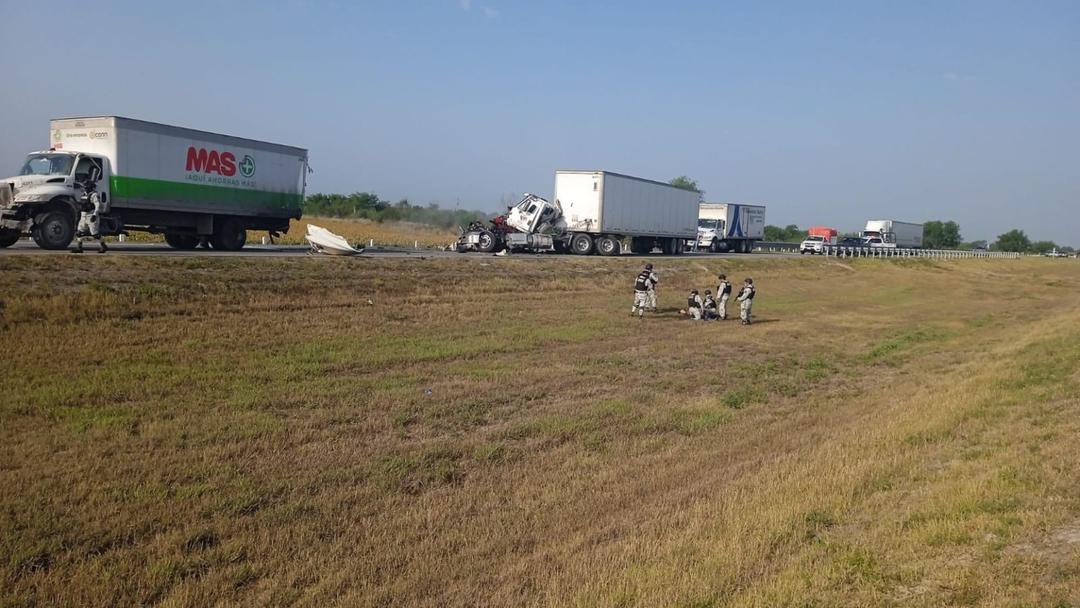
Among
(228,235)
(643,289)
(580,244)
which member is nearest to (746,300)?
(643,289)

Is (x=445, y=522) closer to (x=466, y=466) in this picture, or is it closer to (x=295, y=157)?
(x=466, y=466)

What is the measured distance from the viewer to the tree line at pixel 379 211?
132 feet

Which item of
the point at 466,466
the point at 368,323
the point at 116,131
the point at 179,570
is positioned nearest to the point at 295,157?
the point at 116,131

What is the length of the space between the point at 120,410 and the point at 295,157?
20264mm

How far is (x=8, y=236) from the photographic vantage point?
19562 millimetres

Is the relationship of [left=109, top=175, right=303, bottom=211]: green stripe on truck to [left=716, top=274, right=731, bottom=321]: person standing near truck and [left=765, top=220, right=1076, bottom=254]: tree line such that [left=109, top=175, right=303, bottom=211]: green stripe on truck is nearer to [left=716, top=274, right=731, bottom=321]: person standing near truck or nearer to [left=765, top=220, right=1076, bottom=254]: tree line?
[left=716, top=274, right=731, bottom=321]: person standing near truck

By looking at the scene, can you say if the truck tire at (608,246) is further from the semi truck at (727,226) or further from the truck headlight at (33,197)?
the truck headlight at (33,197)

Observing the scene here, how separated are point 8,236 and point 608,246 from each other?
90.3 ft

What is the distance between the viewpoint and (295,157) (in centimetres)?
2828

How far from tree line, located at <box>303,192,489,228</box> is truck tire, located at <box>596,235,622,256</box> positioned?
21.0ft

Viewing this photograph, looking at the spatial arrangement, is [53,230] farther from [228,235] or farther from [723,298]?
[723,298]

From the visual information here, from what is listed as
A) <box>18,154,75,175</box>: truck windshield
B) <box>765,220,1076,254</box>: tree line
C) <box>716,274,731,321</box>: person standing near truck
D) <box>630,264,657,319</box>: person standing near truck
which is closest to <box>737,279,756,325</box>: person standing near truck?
<box>716,274,731,321</box>: person standing near truck

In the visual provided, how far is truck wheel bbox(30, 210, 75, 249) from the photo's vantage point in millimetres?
19308

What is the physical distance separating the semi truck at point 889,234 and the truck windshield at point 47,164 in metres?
65.7
